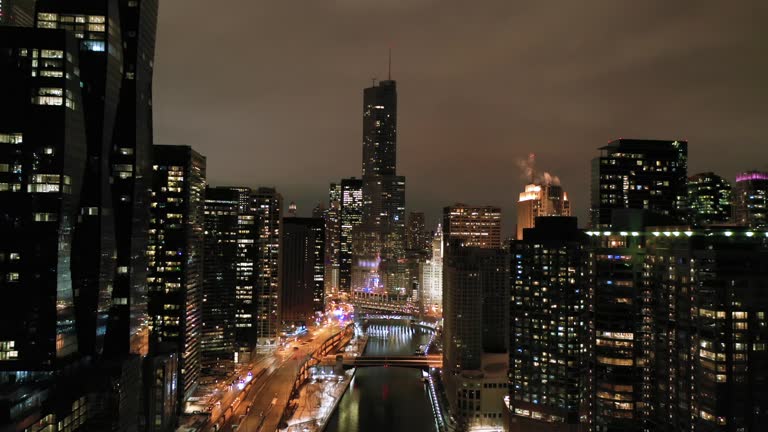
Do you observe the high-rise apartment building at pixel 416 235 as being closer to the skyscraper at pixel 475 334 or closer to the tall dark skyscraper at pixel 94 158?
the skyscraper at pixel 475 334

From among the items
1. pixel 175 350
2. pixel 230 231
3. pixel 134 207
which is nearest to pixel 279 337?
pixel 230 231

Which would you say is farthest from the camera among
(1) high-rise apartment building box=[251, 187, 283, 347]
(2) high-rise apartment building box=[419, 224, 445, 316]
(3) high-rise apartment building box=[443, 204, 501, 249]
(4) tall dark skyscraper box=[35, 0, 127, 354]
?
(2) high-rise apartment building box=[419, 224, 445, 316]

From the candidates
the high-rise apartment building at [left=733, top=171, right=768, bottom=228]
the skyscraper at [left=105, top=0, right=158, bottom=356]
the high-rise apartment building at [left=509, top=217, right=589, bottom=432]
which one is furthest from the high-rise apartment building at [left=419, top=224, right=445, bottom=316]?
the skyscraper at [left=105, top=0, right=158, bottom=356]

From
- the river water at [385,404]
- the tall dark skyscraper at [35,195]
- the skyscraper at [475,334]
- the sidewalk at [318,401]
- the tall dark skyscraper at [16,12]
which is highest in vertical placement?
the tall dark skyscraper at [16,12]

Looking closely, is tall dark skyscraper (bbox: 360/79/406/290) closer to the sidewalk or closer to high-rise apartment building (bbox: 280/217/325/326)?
high-rise apartment building (bbox: 280/217/325/326)

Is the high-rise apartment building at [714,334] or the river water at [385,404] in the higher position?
the high-rise apartment building at [714,334]

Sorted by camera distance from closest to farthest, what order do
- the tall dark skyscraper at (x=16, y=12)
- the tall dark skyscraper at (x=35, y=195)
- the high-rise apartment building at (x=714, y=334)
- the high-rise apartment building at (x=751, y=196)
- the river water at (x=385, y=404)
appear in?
the high-rise apartment building at (x=714, y=334)
the tall dark skyscraper at (x=35, y=195)
the tall dark skyscraper at (x=16, y=12)
the river water at (x=385, y=404)
the high-rise apartment building at (x=751, y=196)

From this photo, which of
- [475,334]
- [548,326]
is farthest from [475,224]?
[548,326]

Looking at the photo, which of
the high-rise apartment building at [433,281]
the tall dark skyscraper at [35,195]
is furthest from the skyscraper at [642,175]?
the high-rise apartment building at [433,281]
